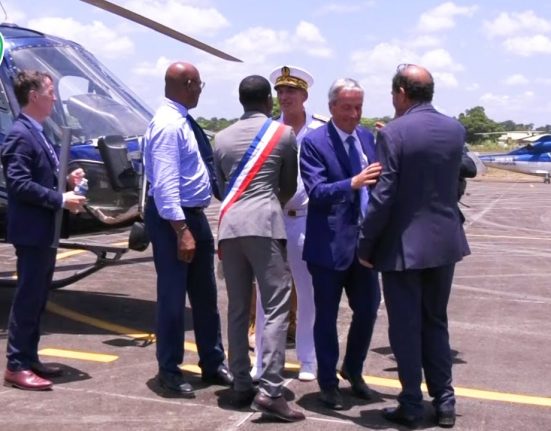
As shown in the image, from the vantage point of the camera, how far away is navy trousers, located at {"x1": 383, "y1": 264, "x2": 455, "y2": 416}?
15.7ft

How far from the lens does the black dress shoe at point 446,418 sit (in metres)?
4.81

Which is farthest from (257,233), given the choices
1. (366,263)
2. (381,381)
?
(381,381)

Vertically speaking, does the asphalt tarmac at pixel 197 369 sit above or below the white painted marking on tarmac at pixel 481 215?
above

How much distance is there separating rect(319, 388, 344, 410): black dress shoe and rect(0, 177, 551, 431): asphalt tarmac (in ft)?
0.16

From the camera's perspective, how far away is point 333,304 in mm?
5207

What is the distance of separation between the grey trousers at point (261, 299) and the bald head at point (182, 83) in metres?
0.97

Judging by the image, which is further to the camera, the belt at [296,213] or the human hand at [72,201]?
the belt at [296,213]

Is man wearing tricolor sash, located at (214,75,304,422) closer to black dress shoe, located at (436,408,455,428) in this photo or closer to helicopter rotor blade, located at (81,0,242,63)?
black dress shoe, located at (436,408,455,428)

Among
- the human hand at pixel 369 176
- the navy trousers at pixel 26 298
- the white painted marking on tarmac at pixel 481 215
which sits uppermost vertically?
the human hand at pixel 369 176

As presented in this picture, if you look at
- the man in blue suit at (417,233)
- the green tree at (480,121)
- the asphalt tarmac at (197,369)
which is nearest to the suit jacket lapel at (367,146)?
the man in blue suit at (417,233)

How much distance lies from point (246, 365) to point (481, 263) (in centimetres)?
712

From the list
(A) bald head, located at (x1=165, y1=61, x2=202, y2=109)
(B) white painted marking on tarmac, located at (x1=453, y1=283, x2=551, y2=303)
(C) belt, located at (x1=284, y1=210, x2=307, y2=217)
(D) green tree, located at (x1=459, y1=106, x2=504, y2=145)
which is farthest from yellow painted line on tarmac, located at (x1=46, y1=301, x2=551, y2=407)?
(D) green tree, located at (x1=459, y1=106, x2=504, y2=145)

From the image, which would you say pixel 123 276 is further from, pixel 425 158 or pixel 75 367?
pixel 425 158

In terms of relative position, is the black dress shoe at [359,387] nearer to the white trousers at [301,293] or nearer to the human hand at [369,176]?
the white trousers at [301,293]
